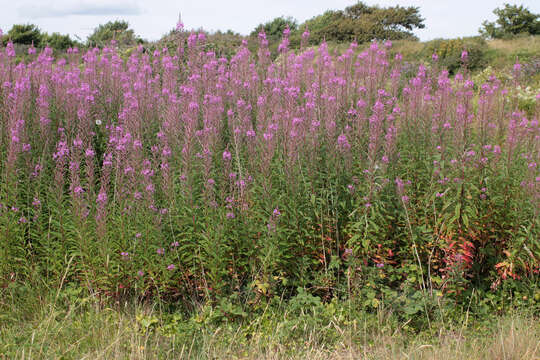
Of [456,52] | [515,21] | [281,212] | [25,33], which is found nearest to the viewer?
[281,212]

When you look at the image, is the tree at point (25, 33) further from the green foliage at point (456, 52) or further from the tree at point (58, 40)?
the green foliage at point (456, 52)

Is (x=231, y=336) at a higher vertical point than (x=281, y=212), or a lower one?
lower

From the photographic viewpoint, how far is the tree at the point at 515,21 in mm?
31172

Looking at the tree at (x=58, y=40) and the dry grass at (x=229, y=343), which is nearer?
the dry grass at (x=229, y=343)

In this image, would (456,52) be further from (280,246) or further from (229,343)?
(229,343)

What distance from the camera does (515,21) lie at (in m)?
31.6

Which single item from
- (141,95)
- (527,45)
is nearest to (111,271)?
(141,95)

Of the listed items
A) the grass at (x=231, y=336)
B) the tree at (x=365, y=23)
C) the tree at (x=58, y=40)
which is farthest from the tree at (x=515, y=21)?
the grass at (x=231, y=336)

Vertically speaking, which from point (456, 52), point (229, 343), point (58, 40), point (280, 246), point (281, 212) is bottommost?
point (229, 343)

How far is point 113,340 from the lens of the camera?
383cm

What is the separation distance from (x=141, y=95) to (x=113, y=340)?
3.03 m

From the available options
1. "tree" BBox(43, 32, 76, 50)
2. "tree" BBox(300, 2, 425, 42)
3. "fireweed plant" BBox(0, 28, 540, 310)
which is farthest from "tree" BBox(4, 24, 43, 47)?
"fireweed plant" BBox(0, 28, 540, 310)

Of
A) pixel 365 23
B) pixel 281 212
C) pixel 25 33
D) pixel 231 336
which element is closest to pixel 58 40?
pixel 25 33

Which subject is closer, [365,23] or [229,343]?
[229,343]
